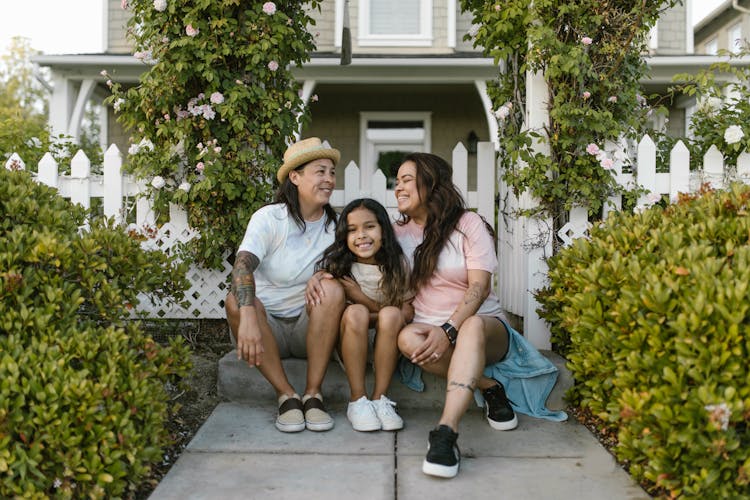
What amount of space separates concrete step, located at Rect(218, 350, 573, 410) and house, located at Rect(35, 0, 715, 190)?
5.24m

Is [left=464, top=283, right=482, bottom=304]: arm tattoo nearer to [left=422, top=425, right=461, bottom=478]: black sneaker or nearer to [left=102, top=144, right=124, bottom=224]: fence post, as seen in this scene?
[left=422, top=425, right=461, bottom=478]: black sneaker

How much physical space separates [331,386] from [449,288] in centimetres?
76

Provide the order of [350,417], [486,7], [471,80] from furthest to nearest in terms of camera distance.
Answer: [471,80] → [486,7] → [350,417]

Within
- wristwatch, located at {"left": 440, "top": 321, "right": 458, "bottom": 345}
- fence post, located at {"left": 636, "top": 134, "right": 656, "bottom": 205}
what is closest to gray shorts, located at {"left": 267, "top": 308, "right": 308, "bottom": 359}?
wristwatch, located at {"left": 440, "top": 321, "right": 458, "bottom": 345}

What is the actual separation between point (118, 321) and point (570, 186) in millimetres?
2370

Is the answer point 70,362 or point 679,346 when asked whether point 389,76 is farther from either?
point 679,346

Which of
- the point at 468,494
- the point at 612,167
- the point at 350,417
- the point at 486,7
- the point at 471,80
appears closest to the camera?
the point at 468,494

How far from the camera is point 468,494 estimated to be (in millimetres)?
2305

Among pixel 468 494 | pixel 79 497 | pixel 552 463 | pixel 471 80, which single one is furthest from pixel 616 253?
pixel 471 80

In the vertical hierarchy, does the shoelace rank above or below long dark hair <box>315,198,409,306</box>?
below

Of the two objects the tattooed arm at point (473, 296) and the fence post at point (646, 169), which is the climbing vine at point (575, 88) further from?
the tattooed arm at point (473, 296)

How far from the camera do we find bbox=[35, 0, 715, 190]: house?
909 cm

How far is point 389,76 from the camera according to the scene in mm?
9211

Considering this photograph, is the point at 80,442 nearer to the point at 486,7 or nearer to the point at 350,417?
the point at 350,417
